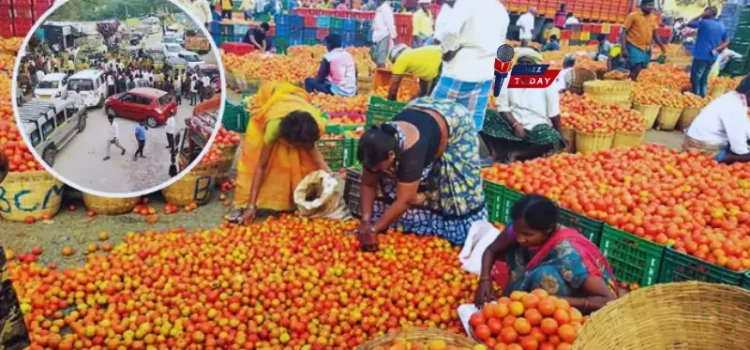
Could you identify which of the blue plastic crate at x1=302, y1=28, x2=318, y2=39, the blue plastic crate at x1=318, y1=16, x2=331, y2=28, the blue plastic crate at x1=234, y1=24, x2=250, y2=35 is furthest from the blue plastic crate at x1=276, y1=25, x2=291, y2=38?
the blue plastic crate at x1=234, y1=24, x2=250, y2=35

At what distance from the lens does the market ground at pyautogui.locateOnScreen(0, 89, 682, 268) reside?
449 centimetres

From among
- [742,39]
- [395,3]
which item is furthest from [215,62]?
[395,3]

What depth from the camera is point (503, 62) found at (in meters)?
6.14

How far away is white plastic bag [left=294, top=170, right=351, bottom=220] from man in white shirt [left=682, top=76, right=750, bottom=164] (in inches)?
152

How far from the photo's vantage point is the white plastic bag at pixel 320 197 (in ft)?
15.6

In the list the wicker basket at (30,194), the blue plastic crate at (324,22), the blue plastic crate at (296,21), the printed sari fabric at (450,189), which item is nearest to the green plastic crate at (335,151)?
the printed sari fabric at (450,189)

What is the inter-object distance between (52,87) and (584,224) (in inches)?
142

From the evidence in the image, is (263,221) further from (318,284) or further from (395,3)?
(395,3)

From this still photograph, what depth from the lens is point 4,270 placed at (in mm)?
2268

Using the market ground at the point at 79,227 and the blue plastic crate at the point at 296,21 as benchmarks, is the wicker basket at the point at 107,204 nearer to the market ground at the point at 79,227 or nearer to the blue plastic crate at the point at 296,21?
the market ground at the point at 79,227

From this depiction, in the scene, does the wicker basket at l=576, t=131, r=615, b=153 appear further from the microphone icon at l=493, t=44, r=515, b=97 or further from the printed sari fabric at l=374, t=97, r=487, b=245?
the printed sari fabric at l=374, t=97, r=487, b=245

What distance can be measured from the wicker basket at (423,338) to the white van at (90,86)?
213cm

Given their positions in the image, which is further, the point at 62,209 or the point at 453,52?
the point at 453,52

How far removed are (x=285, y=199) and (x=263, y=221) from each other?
29 cm
